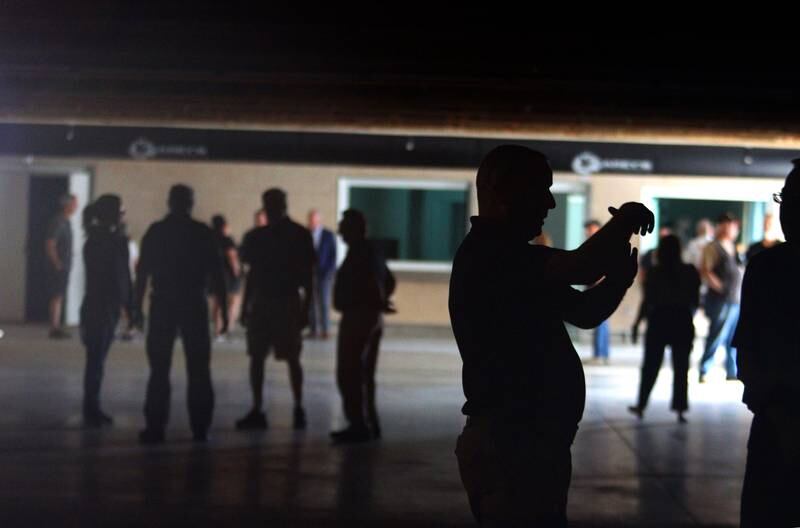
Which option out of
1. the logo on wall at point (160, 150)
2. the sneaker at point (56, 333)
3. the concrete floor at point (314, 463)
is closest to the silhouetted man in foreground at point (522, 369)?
the concrete floor at point (314, 463)

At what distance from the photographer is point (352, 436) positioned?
8.59 metres

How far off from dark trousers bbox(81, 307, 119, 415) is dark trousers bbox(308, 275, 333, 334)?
8.08 meters

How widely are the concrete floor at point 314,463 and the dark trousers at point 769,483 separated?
2.47m

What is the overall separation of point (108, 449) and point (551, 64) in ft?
14.5

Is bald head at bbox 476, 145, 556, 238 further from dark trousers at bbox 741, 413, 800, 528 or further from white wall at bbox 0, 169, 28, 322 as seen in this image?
white wall at bbox 0, 169, 28, 322

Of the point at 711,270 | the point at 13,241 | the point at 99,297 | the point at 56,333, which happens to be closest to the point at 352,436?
the point at 99,297

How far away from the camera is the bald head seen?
10.7ft

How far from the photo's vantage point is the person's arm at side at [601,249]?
2986 mm

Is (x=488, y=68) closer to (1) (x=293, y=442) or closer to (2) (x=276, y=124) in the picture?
(1) (x=293, y=442)

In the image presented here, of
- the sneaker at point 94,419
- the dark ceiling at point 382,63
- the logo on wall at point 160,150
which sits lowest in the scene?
the sneaker at point 94,419

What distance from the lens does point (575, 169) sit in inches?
500

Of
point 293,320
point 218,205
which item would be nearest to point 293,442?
point 293,320

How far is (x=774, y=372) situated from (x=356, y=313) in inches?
202

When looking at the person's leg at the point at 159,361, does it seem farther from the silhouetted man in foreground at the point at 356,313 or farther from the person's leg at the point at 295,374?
the silhouetted man in foreground at the point at 356,313
